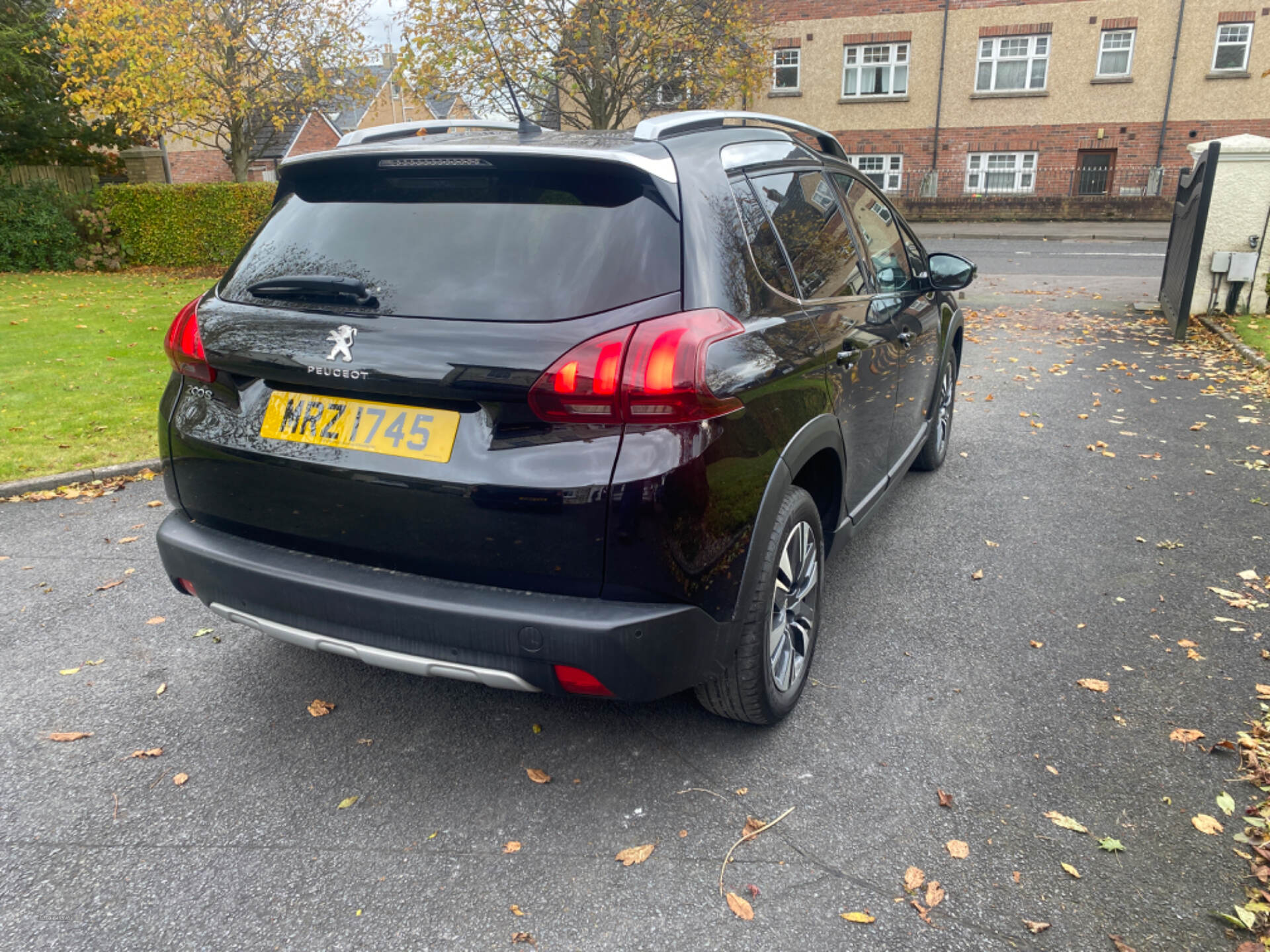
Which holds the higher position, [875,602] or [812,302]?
[812,302]

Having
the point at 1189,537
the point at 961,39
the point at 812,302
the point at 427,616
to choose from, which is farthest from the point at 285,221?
the point at 961,39

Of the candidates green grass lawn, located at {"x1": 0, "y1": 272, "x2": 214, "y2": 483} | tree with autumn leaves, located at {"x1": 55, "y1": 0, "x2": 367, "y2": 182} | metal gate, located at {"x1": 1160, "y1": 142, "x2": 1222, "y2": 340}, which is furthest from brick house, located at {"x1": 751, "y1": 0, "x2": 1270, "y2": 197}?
green grass lawn, located at {"x1": 0, "y1": 272, "x2": 214, "y2": 483}

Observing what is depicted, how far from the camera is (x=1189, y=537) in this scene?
4.61 m

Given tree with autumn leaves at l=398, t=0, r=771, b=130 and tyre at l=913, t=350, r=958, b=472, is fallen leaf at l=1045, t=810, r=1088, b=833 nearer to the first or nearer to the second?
tyre at l=913, t=350, r=958, b=472

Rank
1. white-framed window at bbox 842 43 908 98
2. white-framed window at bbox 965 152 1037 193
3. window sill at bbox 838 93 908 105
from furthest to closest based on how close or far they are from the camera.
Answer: window sill at bbox 838 93 908 105 < white-framed window at bbox 842 43 908 98 < white-framed window at bbox 965 152 1037 193

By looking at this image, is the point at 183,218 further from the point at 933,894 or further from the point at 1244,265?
the point at 933,894

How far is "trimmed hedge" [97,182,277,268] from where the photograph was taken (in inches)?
713

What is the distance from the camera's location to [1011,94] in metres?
30.0

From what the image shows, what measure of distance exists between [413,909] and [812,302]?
6.94 feet

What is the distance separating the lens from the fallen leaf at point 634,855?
2426mm

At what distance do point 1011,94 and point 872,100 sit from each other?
174 inches

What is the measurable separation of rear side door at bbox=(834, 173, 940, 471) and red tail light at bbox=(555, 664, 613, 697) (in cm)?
190

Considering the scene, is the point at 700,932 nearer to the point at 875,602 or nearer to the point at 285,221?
the point at 875,602

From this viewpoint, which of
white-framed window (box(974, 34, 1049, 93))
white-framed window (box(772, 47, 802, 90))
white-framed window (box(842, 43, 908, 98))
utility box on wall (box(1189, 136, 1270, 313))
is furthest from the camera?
white-framed window (box(772, 47, 802, 90))
